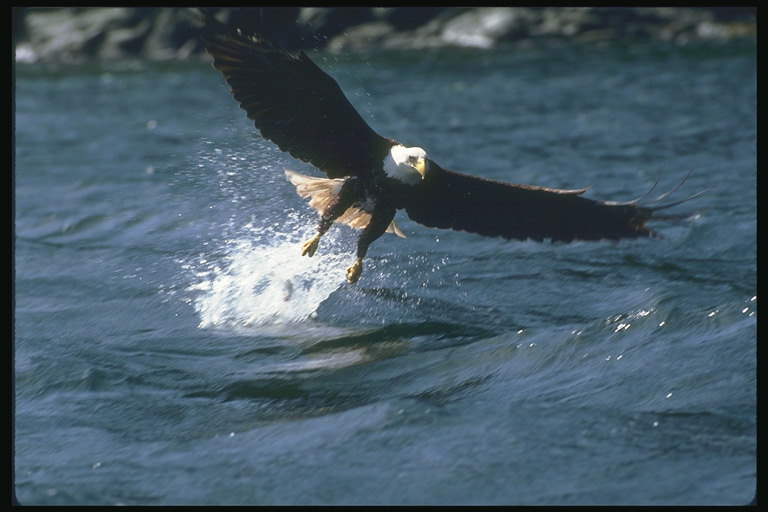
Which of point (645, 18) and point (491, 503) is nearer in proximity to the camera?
point (491, 503)

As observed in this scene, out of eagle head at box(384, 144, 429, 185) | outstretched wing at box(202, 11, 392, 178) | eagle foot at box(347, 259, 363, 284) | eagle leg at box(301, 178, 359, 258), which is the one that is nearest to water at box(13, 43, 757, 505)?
eagle foot at box(347, 259, 363, 284)

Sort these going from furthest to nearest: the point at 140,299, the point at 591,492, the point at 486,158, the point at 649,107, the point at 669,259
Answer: the point at 649,107 → the point at 486,158 → the point at 669,259 → the point at 140,299 → the point at 591,492

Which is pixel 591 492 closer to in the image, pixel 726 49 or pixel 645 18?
pixel 726 49

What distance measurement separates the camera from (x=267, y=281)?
6.82m

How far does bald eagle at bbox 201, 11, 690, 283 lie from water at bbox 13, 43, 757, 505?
50 centimetres

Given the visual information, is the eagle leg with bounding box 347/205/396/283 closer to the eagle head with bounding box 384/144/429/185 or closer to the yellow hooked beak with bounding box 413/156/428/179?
the eagle head with bounding box 384/144/429/185

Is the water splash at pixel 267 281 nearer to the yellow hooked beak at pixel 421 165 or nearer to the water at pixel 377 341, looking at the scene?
the water at pixel 377 341

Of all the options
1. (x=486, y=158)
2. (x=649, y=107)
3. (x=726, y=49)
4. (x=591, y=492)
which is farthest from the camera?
(x=726, y=49)

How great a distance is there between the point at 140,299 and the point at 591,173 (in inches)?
176

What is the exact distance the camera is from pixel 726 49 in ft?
49.5

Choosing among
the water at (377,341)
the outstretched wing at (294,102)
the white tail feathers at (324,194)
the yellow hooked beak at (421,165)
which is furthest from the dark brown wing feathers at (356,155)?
the water at (377,341)

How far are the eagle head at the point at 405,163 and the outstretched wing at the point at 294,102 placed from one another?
6cm

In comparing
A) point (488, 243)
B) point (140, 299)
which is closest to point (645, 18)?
point (488, 243)

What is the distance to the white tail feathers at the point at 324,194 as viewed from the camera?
20.4 feet
